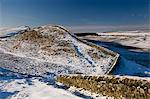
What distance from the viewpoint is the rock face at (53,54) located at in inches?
1399

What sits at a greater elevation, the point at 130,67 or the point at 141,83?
the point at 141,83

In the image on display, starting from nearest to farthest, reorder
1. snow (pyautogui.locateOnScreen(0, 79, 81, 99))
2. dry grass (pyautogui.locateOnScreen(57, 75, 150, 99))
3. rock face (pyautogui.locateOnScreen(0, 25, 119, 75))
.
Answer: dry grass (pyautogui.locateOnScreen(57, 75, 150, 99)), snow (pyautogui.locateOnScreen(0, 79, 81, 99)), rock face (pyautogui.locateOnScreen(0, 25, 119, 75))

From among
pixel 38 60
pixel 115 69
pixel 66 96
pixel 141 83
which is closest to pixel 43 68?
pixel 38 60

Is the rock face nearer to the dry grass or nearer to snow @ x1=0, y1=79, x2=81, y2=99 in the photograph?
snow @ x1=0, y1=79, x2=81, y2=99

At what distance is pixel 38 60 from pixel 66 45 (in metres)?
8.08

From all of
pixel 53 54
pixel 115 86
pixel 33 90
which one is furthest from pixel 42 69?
pixel 115 86

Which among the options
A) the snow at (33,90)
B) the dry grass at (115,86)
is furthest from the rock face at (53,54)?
the dry grass at (115,86)

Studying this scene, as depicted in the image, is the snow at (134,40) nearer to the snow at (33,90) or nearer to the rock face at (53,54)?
the rock face at (53,54)

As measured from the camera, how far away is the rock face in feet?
117

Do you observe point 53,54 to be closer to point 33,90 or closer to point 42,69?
point 42,69

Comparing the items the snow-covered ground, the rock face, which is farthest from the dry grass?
the rock face

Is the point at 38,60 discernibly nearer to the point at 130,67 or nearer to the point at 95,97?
the point at 130,67

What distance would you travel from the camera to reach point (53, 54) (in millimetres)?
43969

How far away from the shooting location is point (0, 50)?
152ft
